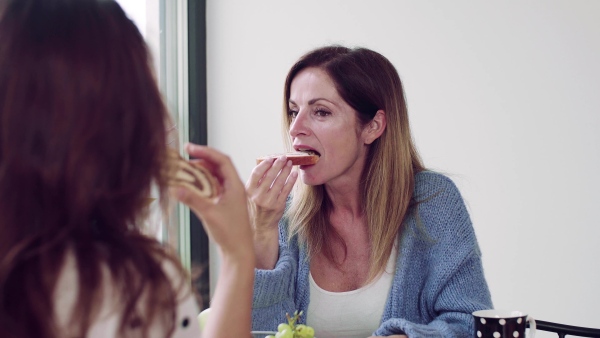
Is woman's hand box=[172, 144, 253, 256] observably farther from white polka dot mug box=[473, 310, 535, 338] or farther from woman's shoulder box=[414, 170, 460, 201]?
woman's shoulder box=[414, 170, 460, 201]

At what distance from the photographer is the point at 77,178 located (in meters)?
0.75

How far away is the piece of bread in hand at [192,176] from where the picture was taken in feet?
2.91

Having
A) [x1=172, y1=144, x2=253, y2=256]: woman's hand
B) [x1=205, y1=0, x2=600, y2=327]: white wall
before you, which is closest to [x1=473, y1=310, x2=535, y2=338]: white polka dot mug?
[x1=172, y1=144, x2=253, y2=256]: woman's hand

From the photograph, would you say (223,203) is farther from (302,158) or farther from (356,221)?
(356,221)

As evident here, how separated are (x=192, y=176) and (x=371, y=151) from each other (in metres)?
1.27

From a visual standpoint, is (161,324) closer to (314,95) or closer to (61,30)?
(61,30)

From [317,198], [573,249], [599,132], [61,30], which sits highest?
[61,30]

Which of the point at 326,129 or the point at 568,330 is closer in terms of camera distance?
the point at 568,330

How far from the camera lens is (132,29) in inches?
32.1

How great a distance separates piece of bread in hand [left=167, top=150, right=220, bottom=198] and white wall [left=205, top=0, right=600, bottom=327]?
6.83 feet

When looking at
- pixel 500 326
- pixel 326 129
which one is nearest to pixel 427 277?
pixel 326 129

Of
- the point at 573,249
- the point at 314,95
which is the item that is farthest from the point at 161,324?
the point at 573,249

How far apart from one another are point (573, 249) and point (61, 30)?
7.93 feet

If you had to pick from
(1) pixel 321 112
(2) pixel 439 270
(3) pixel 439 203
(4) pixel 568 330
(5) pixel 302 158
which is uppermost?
(1) pixel 321 112
